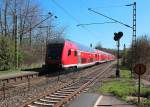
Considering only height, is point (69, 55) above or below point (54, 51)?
below

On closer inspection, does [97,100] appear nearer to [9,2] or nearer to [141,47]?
[141,47]

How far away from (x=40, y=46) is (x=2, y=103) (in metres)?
54.9

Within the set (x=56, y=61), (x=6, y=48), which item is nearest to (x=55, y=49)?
(x=56, y=61)

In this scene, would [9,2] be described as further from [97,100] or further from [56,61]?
[97,100]

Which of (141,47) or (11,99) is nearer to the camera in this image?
(11,99)

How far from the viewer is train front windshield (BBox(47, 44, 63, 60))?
3547 centimetres

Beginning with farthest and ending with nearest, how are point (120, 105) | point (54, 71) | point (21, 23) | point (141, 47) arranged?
point (21, 23) < point (141, 47) < point (54, 71) < point (120, 105)

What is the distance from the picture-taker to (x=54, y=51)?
118 feet

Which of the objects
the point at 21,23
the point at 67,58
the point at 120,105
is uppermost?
the point at 21,23

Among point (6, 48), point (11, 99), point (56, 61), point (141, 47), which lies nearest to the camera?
point (11, 99)

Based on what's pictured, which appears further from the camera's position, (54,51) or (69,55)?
(69,55)

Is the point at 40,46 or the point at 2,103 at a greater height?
the point at 40,46

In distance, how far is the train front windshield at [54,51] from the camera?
35.5 meters

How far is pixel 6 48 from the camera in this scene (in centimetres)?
4109
